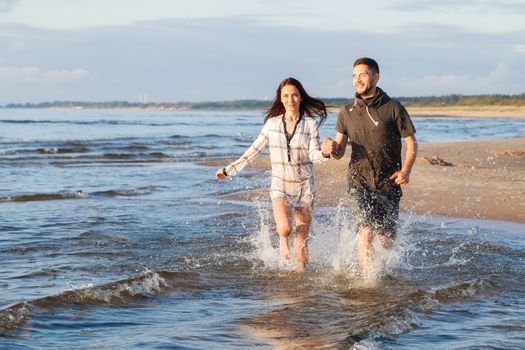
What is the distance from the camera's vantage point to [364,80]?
284 inches

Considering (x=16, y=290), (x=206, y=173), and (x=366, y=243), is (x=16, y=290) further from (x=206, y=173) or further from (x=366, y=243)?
(x=206, y=173)

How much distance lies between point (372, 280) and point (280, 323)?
66.4 inches

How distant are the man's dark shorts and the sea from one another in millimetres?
473

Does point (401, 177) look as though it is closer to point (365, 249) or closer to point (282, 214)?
point (365, 249)

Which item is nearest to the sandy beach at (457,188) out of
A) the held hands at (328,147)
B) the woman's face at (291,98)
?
the woman's face at (291,98)

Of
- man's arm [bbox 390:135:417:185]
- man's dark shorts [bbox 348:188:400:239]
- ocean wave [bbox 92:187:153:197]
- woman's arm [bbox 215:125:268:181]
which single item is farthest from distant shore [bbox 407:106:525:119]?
man's arm [bbox 390:135:417:185]

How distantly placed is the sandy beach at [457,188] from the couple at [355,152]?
17.1 ft

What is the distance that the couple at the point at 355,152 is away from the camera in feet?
23.8

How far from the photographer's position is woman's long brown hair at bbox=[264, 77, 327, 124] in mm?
7641

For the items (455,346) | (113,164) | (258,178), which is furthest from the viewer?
(113,164)

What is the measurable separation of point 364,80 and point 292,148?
0.93 metres

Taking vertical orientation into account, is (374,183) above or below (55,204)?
above

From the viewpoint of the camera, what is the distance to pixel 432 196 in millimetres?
14375

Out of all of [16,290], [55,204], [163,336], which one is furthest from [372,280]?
[55,204]
